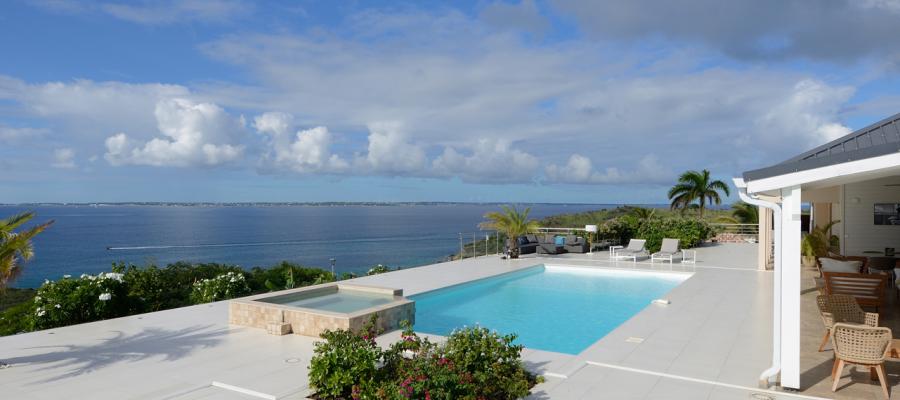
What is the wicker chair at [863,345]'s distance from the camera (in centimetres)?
429

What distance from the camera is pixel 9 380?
502 centimetres

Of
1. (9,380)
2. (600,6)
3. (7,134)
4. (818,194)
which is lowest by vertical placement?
(9,380)

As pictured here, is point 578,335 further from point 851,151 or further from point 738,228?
point 738,228

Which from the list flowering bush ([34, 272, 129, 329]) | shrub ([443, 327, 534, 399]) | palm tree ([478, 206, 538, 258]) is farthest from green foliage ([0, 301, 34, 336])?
palm tree ([478, 206, 538, 258])

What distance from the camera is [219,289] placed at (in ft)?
31.2

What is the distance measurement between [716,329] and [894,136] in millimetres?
3164

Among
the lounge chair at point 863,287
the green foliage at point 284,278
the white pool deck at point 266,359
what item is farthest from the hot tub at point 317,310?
the lounge chair at point 863,287

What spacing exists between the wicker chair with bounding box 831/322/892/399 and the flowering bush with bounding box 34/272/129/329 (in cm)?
913

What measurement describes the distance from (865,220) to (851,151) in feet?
36.9

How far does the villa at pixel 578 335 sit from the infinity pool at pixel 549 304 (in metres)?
0.05

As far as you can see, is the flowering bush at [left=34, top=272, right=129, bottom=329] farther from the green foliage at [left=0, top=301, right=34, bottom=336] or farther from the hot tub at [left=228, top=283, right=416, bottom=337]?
the hot tub at [left=228, top=283, right=416, bottom=337]

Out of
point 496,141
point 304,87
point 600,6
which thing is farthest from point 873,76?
point 496,141

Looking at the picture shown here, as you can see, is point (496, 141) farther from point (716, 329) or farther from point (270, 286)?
point (716, 329)

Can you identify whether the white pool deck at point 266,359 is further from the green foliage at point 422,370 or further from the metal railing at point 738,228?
the metal railing at point 738,228
